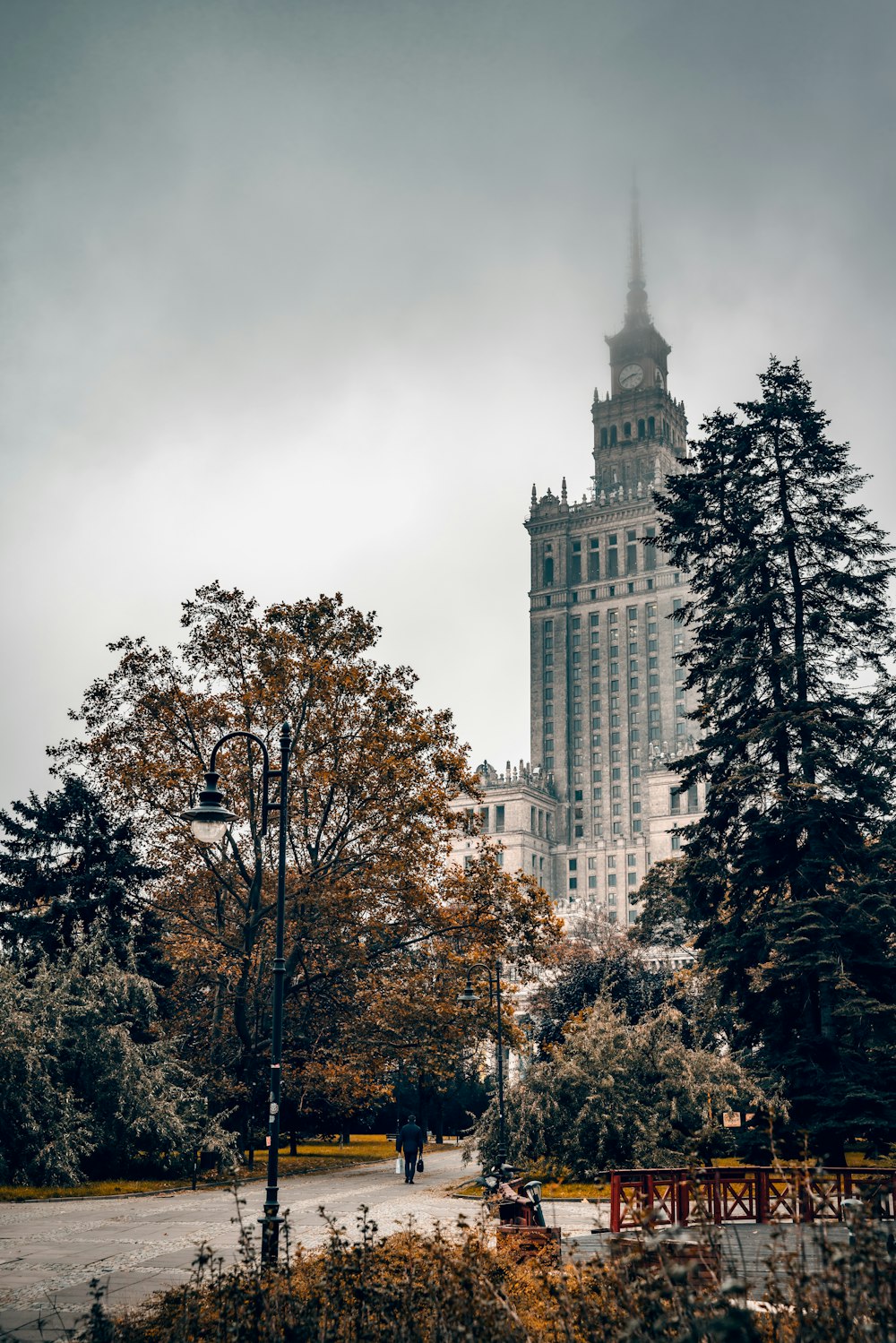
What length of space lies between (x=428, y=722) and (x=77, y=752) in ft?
35.5

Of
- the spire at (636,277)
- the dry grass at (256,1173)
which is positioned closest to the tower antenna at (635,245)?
the spire at (636,277)

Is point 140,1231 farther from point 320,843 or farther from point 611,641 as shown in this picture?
point 611,641

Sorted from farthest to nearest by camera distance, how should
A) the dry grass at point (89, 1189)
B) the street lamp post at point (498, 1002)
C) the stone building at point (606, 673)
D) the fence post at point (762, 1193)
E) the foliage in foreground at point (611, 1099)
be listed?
the stone building at point (606, 673) < the street lamp post at point (498, 1002) < the foliage in foreground at point (611, 1099) < the dry grass at point (89, 1189) < the fence post at point (762, 1193)

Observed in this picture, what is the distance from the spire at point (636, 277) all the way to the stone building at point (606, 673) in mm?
7027

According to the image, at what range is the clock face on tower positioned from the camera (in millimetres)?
171500

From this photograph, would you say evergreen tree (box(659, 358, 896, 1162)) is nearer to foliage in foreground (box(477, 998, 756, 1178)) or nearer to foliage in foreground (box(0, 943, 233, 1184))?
foliage in foreground (box(477, 998, 756, 1178))

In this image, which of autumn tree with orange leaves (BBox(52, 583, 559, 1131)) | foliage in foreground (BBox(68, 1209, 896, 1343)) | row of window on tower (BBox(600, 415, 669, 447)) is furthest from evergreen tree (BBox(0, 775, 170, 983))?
row of window on tower (BBox(600, 415, 669, 447))

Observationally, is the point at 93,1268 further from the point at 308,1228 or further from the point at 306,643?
the point at 306,643

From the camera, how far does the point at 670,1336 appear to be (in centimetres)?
790

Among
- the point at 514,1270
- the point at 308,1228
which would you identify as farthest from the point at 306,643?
the point at 514,1270

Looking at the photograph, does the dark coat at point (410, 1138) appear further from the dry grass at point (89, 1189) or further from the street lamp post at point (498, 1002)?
the dry grass at point (89, 1189)

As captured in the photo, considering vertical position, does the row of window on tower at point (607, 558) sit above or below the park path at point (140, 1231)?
above

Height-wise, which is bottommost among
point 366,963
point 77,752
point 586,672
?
point 366,963

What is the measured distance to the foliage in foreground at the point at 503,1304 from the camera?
6.82 m
